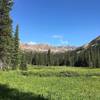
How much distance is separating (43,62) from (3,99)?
597 ft

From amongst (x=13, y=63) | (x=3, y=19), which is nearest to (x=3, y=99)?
(x=3, y=19)

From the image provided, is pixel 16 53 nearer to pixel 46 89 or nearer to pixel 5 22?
pixel 5 22

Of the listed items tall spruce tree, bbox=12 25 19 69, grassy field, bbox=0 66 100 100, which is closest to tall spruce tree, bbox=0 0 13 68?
grassy field, bbox=0 66 100 100

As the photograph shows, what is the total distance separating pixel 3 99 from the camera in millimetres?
14852

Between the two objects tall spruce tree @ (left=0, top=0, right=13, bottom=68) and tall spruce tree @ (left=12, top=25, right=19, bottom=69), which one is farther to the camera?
tall spruce tree @ (left=12, top=25, right=19, bottom=69)

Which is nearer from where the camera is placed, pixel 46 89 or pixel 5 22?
pixel 46 89

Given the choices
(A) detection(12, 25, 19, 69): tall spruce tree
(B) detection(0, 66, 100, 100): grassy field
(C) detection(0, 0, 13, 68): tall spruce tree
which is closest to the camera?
(B) detection(0, 66, 100, 100): grassy field

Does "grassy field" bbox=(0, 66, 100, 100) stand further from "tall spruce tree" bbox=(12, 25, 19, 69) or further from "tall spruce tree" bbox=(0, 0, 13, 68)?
"tall spruce tree" bbox=(12, 25, 19, 69)

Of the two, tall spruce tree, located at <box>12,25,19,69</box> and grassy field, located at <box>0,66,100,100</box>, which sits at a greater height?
tall spruce tree, located at <box>12,25,19,69</box>

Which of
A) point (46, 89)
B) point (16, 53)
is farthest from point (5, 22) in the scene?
point (16, 53)

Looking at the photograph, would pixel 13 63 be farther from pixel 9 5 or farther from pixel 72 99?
pixel 72 99

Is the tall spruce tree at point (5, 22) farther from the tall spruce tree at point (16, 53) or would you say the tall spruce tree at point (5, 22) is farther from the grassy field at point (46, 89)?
the tall spruce tree at point (16, 53)

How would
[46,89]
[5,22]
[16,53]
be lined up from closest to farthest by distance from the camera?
[46,89] → [5,22] → [16,53]

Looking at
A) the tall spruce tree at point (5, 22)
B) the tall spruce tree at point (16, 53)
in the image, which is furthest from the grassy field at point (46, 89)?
the tall spruce tree at point (16, 53)
